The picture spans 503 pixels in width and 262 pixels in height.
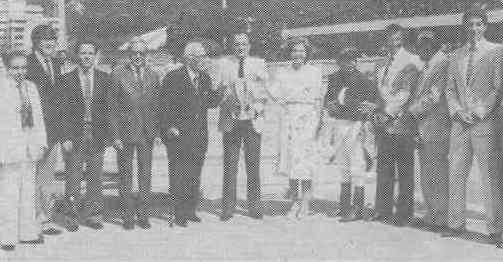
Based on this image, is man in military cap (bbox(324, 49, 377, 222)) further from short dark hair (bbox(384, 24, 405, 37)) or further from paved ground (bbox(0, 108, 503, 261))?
short dark hair (bbox(384, 24, 405, 37))

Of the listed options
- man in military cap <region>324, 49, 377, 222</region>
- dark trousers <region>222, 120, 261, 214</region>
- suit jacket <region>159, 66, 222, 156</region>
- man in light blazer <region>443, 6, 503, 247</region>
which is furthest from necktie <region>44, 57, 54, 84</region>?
man in light blazer <region>443, 6, 503, 247</region>

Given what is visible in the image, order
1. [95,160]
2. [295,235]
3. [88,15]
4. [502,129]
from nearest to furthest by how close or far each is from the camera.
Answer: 1. [502,129]
2. [295,235]
3. [95,160]
4. [88,15]

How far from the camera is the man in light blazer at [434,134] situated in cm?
748

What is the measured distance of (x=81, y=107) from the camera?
792 centimetres

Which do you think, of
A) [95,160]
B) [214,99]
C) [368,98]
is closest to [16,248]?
[95,160]

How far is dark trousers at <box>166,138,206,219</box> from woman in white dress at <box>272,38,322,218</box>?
0.91 meters

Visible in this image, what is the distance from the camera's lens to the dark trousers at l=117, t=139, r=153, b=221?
26.2ft

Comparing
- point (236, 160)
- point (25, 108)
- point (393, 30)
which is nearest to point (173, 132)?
point (236, 160)

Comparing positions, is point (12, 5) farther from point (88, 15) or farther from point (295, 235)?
point (295, 235)

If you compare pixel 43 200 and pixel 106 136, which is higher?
pixel 106 136

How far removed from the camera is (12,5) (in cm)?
2933

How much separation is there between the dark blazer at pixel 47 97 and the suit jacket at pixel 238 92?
1.60 meters

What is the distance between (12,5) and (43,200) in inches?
899

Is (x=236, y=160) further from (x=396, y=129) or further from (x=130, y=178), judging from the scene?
(x=396, y=129)
